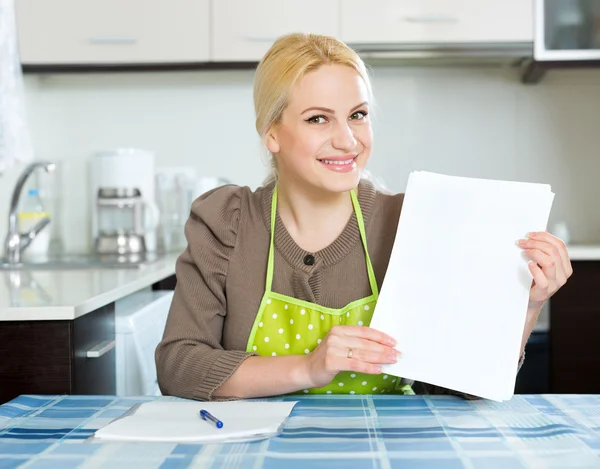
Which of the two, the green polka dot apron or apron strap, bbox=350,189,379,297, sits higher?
apron strap, bbox=350,189,379,297

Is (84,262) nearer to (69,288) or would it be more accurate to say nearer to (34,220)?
(34,220)

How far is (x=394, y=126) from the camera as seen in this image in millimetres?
2977

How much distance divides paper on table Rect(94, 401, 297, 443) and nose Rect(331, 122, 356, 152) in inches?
16.9

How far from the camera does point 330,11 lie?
2.68 metres

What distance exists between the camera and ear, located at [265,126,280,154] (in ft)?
4.49

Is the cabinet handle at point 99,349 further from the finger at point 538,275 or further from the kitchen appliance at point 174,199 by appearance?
the kitchen appliance at point 174,199

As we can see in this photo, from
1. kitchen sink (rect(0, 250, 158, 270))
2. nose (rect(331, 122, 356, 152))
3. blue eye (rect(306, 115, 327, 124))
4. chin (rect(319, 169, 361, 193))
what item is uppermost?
blue eye (rect(306, 115, 327, 124))

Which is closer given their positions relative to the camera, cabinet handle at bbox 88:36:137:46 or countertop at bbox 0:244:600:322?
countertop at bbox 0:244:600:322

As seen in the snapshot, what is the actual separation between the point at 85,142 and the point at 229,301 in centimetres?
190

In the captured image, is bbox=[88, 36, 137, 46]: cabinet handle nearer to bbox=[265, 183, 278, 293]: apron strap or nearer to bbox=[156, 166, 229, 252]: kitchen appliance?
bbox=[156, 166, 229, 252]: kitchen appliance

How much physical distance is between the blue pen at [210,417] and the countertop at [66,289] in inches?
21.3

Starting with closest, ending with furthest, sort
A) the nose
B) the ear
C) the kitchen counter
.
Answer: the nose < the ear < the kitchen counter

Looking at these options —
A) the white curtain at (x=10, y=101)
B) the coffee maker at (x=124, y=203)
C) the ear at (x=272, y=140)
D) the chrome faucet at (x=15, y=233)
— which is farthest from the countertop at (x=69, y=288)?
the white curtain at (x=10, y=101)

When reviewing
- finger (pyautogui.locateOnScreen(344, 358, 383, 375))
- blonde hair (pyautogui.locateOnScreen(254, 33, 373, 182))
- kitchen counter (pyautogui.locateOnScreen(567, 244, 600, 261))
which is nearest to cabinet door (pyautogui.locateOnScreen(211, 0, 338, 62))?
kitchen counter (pyautogui.locateOnScreen(567, 244, 600, 261))
